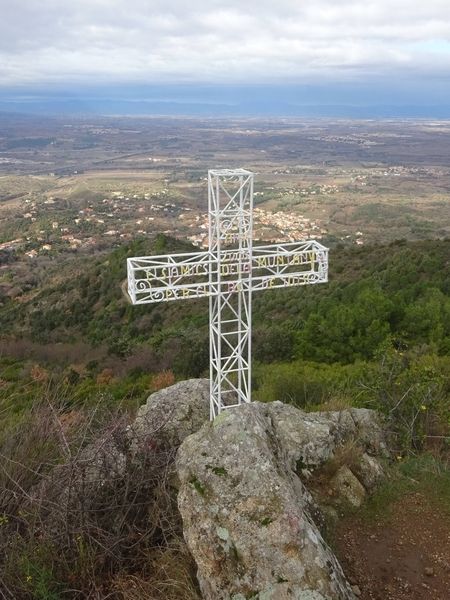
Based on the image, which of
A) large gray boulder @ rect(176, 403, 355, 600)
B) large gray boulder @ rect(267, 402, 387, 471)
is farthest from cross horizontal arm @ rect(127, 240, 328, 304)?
large gray boulder @ rect(176, 403, 355, 600)

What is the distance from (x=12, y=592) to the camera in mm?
4090

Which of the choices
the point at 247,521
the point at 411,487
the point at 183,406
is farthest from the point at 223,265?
the point at 247,521

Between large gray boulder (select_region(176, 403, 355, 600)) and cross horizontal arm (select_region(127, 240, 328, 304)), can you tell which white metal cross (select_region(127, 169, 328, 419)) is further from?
large gray boulder (select_region(176, 403, 355, 600))

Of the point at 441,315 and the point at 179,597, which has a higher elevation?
the point at 179,597

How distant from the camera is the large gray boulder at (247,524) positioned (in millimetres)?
3727

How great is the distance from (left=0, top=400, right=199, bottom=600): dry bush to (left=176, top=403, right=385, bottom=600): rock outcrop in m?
0.45

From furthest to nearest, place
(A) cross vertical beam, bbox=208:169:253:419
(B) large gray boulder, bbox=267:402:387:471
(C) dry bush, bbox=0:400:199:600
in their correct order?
(A) cross vertical beam, bbox=208:169:253:419
(B) large gray boulder, bbox=267:402:387:471
(C) dry bush, bbox=0:400:199:600

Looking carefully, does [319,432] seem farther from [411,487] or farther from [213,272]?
[213,272]

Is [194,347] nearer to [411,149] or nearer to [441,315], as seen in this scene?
[441,315]

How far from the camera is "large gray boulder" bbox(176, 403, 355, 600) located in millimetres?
3727

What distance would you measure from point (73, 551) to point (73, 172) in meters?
128

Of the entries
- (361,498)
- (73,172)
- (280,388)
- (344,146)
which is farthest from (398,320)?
(344,146)

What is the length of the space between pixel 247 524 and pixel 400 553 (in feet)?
6.28

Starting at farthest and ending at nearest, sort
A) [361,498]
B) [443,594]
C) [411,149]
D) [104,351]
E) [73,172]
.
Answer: [411,149]
[73,172]
[104,351]
[361,498]
[443,594]
